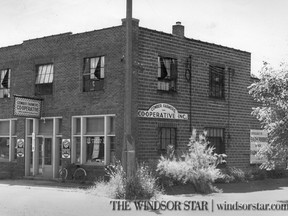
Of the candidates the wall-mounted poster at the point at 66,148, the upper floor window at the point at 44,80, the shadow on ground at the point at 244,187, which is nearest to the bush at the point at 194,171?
the shadow on ground at the point at 244,187

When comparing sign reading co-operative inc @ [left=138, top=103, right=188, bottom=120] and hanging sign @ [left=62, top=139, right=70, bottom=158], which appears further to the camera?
hanging sign @ [left=62, top=139, right=70, bottom=158]

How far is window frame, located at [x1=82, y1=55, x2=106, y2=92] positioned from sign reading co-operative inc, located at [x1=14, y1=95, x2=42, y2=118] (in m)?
2.64

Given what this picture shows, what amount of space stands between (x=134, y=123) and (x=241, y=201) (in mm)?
5802

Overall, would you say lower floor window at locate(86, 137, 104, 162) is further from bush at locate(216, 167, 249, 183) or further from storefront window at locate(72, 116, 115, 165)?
bush at locate(216, 167, 249, 183)

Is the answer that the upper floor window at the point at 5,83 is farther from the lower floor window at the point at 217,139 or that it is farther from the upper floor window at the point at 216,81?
the lower floor window at the point at 217,139

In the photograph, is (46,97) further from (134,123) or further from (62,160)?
(134,123)

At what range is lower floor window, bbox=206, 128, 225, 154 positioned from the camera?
2361cm

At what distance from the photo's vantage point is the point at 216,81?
Answer: 947 inches

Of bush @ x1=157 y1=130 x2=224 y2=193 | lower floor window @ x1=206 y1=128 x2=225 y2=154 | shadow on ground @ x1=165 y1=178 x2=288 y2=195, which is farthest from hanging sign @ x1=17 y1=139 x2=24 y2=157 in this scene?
lower floor window @ x1=206 y1=128 x2=225 y2=154

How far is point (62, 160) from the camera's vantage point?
2245cm

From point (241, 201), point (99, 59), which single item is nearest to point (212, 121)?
point (99, 59)

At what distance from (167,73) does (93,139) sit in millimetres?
4348

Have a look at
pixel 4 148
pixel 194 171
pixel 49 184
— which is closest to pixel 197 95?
pixel 194 171

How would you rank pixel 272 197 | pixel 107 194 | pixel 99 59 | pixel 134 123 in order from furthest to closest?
pixel 99 59 < pixel 134 123 < pixel 272 197 < pixel 107 194
